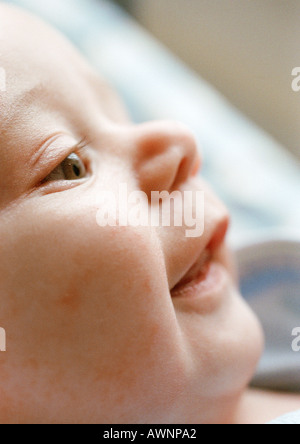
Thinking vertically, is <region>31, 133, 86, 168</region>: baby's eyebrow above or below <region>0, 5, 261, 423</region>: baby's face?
above

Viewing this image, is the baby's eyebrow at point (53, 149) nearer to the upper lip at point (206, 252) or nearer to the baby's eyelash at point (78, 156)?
the baby's eyelash at point (78, 156)

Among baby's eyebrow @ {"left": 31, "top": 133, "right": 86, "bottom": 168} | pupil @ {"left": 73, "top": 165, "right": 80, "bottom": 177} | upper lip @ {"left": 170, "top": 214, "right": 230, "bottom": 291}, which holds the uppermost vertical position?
baby's eyebrow @ {"left": 31, "top": 133, "right": 86, "bottom": 168}

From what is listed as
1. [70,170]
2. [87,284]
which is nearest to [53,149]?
[70,170]

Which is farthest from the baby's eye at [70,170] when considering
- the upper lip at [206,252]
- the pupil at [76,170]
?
the upper lip at [206,252]

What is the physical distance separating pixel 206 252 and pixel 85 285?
0.60 ft

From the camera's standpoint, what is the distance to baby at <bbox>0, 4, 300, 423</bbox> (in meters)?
0.50

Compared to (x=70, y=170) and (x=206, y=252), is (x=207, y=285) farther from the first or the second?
(x=70, y=170)

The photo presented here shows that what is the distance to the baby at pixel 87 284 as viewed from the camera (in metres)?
0.50

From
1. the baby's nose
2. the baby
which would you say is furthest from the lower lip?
the baby's nose

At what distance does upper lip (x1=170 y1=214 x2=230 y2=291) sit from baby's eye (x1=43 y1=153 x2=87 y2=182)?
0.45ft

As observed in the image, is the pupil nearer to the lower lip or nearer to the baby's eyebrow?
the baby's eyebrow

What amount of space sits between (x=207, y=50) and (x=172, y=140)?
793 mm

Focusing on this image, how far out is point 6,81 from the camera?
53 cm
